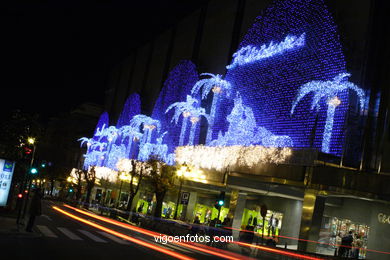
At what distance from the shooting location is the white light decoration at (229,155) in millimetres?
25203

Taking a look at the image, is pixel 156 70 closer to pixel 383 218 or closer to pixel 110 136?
pixel 110 136

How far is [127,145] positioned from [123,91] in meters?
15.9

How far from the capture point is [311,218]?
22922 mm

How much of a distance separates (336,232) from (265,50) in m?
13.4

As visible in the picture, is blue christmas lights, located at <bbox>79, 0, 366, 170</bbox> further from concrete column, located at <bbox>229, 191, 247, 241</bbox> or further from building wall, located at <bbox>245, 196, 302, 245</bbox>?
building wall, located at <bbox>245, 196, 302, 245</bbox>

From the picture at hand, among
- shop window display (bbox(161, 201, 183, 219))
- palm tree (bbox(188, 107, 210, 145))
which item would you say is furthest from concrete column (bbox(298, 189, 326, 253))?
shop window display (bbox(161, 201, 183, 219))

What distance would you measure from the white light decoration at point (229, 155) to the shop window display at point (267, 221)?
6.54 meters

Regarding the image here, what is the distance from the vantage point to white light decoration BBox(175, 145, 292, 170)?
25.2 meters

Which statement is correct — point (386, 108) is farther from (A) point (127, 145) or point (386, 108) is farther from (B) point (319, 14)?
(A) point (127, 145)

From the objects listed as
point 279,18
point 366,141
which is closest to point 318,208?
point 366,141

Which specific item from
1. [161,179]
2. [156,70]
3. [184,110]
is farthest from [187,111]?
[156,70]

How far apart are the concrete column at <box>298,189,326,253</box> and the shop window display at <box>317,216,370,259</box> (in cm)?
346

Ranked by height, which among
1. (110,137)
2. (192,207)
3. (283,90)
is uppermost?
(283,90)

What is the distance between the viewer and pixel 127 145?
181 feet
